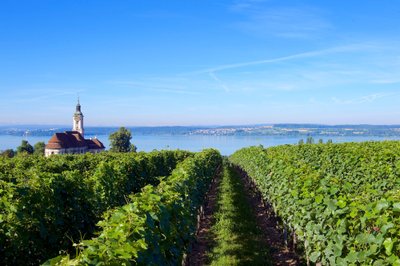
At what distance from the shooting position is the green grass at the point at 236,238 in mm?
9445

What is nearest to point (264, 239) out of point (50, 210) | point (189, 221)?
point (189, 221)

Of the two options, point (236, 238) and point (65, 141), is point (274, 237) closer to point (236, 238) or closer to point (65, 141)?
point (236, 238)

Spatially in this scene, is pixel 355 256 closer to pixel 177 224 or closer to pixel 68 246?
pixel 177 224

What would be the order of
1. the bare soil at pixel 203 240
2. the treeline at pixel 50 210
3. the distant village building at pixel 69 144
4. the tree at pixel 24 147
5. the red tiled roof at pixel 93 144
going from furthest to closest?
1. the red tiled roof at pixel 93 144
2. the tree at pixel 24 147
3. the distant village building at pixel 69 144
4. the bare soil at pixel 203 240
5. the treeline at pixel 50 210

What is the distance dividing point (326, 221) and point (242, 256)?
4.50 metres

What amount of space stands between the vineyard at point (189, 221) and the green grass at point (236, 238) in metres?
0.03

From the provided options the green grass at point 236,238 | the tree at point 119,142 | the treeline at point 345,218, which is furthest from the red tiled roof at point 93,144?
the treeline at point 345,218

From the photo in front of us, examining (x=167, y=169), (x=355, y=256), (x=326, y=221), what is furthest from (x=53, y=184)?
(x=167, y=169)

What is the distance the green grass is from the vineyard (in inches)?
1.2

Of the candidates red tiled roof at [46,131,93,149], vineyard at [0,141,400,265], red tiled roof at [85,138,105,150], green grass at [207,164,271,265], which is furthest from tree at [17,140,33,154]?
green grass at [207,164,271,265]

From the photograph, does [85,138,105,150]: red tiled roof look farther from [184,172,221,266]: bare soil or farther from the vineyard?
the vineyard

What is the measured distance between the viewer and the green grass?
31.0ft

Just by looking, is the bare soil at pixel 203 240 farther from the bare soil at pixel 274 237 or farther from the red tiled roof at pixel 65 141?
the red tiled roof at pixel 65 141

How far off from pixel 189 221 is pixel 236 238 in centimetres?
461
